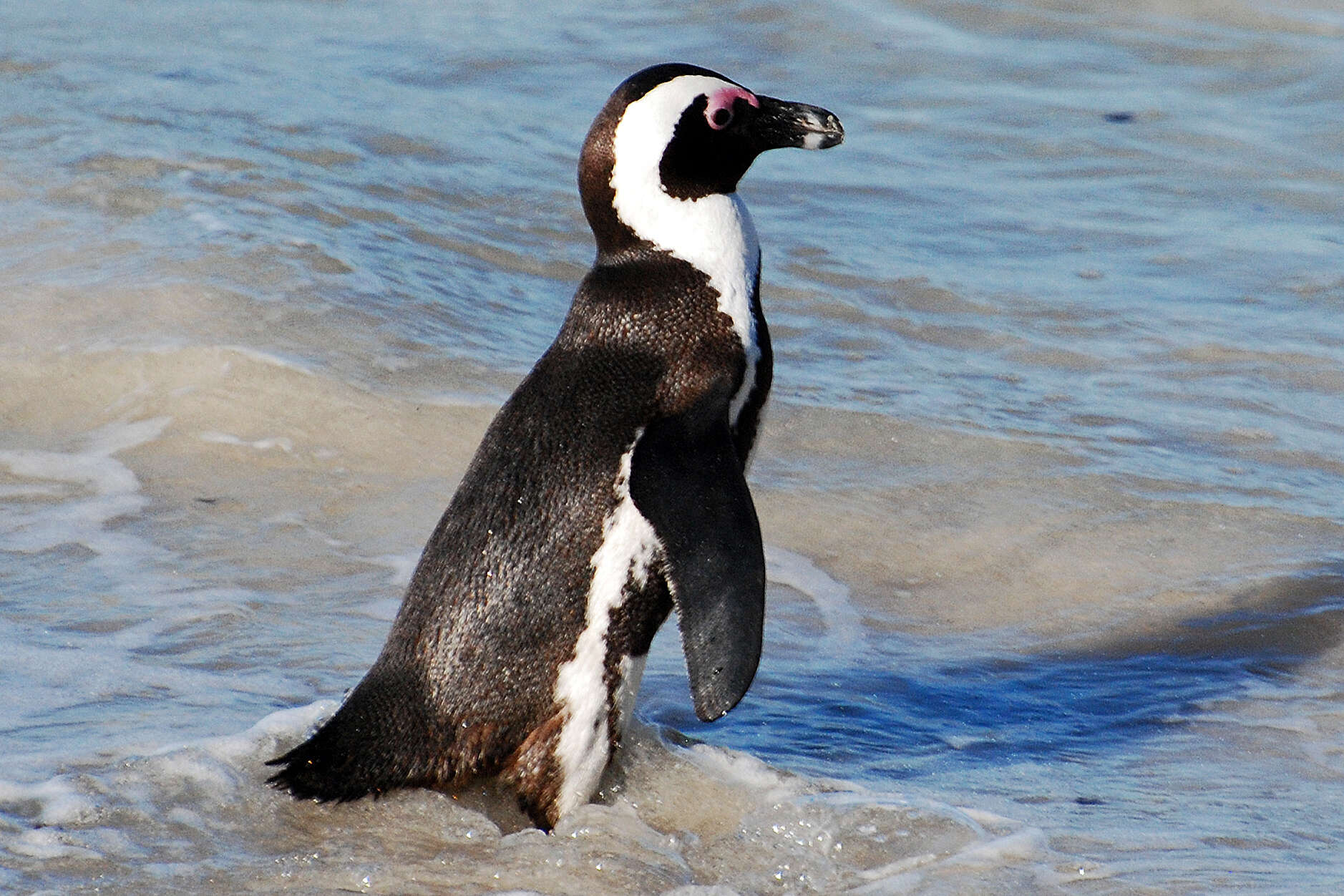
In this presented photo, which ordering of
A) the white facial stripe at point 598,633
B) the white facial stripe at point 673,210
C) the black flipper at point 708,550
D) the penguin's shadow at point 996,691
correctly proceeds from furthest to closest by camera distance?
the penguin's shadow at point 996,691
the white facial stripe at point 673,210
the white facial stripe at point 598,633
the black flipper at point 708,550

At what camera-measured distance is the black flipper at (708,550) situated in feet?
8.34

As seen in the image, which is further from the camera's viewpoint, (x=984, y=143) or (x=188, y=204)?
(x=984, y=143)

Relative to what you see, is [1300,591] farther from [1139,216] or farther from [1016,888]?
[1139,216]

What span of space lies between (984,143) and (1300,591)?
4127 millimetres

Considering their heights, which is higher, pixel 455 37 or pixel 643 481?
pixel 455 37

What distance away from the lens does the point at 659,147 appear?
9.43 ft

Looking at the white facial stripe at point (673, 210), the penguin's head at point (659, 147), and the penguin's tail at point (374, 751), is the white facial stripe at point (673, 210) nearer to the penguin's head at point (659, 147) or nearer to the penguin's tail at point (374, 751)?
the penguin's head at point (659, 147)

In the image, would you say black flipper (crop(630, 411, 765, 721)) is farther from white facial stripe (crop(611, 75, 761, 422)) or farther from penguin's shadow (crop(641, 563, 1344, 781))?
penguin's shadow (crop(641, 563, 1344, 781))

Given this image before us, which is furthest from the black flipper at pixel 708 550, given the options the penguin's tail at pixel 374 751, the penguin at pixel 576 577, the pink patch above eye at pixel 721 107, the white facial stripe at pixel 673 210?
the pink patch above eye at pixel 721 107

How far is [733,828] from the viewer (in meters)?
2.73

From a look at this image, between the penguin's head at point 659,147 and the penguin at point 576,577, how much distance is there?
0.15 m

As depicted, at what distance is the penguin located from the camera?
260 centimetres

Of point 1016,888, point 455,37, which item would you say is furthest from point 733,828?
point 455,37

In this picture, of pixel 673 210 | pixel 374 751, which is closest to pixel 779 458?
pixel 673 210
